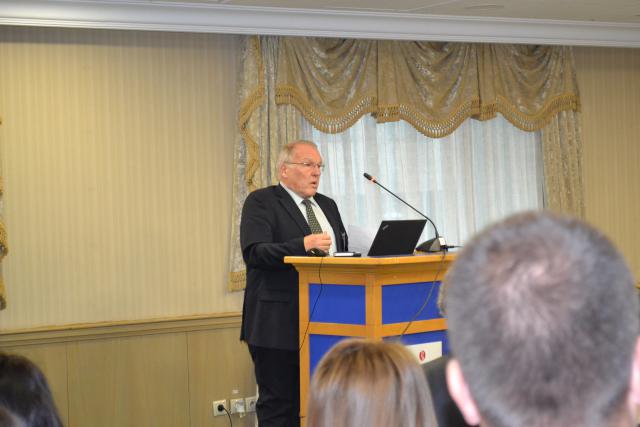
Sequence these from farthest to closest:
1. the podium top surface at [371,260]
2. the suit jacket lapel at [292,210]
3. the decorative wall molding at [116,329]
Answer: the decorative wall molding at [116,329] < the suit jacket lapel at [292,210] < the podium top surface at [371,260]

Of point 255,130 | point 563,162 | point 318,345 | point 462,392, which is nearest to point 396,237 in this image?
point 318,345

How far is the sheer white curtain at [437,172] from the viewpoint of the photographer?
5.46m

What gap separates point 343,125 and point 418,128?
0.53m

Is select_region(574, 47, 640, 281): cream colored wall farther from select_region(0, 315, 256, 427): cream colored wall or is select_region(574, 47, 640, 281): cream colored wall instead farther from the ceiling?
select_region(0, 315, 256, 427): cream colored wall

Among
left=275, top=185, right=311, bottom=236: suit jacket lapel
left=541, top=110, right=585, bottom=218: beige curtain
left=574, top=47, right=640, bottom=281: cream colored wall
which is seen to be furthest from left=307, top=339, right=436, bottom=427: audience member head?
left=574, top=47, right=640, bottom=281: cream colored wall

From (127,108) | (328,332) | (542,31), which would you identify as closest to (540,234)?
(328,332)

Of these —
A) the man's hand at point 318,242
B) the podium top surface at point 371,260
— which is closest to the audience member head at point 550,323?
the podium top surface at point 371,260

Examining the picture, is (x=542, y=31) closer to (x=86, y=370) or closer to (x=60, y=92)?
(x=60, y=92)

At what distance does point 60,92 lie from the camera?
488 centimetres

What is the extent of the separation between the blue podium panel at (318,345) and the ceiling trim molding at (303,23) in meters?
2.21

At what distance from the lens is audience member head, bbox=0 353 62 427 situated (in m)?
1.37

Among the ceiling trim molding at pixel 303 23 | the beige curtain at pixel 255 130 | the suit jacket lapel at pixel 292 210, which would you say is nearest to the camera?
the suit jacket lapel at pixel 292 210

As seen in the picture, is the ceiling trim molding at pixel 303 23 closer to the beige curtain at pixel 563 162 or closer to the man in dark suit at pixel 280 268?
the beige curtain at pixel 563 162

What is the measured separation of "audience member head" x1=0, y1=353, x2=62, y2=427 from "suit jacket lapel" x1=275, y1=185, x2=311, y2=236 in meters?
2.53
